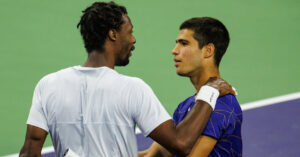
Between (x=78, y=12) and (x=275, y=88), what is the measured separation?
362 cm

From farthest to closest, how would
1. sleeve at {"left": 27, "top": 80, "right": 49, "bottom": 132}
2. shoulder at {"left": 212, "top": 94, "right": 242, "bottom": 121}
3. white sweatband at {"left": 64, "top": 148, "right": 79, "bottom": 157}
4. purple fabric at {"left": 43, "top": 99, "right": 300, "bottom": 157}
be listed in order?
purple fabric at {"left": 43, "top": 99, "right": 300, "bottom": 157} → shoulder at {"left": 212, "top": 94, "right": 242, "bottom": 121} → sleeve at {"left": 27, "top": 80, "right": 49, "bottom": 132} → white sweatband at {"left": 64, "top": 148, "right": 79, "bottom": 157}

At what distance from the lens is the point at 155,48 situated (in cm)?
948

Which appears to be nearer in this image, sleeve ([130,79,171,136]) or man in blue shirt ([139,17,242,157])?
sleeve ([130,79,171,136])

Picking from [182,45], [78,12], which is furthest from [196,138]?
[78,12]

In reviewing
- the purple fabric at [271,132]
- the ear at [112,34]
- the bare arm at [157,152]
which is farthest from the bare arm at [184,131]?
the purple fabric at [271,132]

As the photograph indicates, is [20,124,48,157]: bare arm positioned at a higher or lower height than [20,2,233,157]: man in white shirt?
lower

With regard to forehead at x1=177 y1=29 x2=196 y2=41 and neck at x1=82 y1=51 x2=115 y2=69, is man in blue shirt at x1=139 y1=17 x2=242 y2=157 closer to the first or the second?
forehead at x1=177 y1=29 x2=196 y2=41

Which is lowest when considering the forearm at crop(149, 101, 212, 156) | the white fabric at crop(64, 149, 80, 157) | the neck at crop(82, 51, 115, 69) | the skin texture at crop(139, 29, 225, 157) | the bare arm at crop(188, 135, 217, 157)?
the bare arm at crop(188, 135, 217, 157)

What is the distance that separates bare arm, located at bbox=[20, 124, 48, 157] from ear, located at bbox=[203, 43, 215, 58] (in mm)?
1577

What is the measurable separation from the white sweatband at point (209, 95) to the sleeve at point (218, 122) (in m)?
0.13

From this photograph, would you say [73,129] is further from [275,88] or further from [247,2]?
[247,2]

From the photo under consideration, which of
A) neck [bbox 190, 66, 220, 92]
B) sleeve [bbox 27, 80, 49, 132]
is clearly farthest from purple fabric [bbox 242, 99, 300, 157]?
sleeve [bbox 27, 80, 49, 132]

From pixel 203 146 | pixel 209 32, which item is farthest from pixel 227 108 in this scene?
pixel 209 32

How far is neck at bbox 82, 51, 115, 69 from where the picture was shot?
3.96 meters
